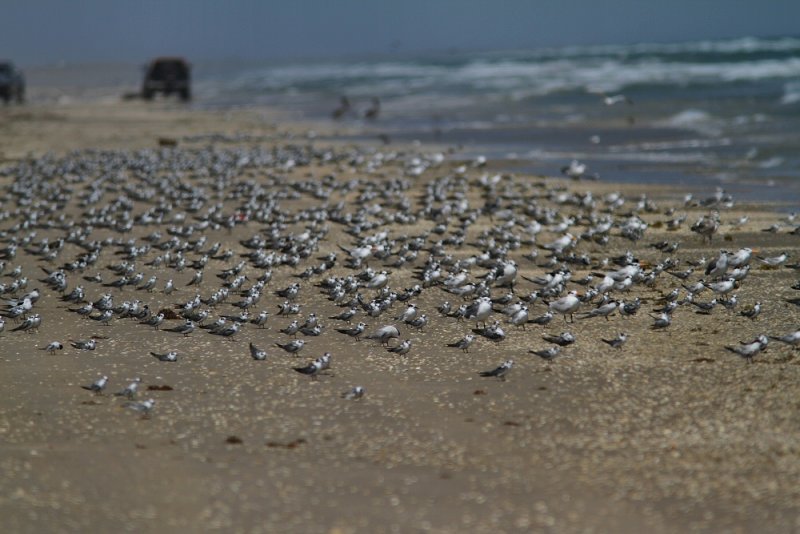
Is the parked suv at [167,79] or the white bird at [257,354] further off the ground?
the parked suv at [167,79]

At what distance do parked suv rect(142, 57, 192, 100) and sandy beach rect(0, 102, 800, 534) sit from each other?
42.6 meters

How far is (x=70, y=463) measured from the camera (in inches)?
298

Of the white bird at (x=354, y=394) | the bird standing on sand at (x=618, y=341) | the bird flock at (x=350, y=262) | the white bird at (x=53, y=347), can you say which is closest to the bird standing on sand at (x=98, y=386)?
the bird flock at (x=350, y=262)

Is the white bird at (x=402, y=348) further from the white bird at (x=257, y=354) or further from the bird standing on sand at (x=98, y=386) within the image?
the bird standing on sand at (x=98, y=386)

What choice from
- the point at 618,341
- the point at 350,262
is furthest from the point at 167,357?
the point at 350,262

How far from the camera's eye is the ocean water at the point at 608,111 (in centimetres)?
2436

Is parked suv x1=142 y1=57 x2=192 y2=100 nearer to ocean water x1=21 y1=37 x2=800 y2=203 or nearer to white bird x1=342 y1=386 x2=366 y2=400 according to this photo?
ocean water x1=21 y1=37 x2=800 y2=203

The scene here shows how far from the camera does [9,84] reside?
52.7 meters

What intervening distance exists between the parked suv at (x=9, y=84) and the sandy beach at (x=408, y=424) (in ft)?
136

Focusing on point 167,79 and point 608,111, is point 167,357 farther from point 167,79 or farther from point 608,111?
point 167,79

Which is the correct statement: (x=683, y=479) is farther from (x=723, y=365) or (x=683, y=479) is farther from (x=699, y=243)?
(x=699, y=243)

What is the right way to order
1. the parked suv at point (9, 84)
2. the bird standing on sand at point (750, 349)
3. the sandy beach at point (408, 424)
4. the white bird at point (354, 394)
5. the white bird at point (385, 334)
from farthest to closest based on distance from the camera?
the parked suv at point (9, 84), the white bird at point (385, 334), the bird standing on sand at point (750, 349), the white bird at point (354, 394), the sandy beach at point (408, 424)

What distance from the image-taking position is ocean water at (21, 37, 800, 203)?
24.4 metres

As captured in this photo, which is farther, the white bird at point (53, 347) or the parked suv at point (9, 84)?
the parked suv at point (9, 84)
